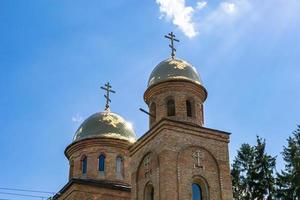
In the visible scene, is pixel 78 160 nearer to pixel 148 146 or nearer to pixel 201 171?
pixel 148 146

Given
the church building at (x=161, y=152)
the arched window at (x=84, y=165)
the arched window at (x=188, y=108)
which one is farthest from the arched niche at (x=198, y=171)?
the arched window at (x=84, y=165)

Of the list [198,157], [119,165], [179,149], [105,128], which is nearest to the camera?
[179,149]

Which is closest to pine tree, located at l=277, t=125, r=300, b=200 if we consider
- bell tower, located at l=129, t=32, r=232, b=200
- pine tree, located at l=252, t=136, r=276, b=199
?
pine tree, located at l=252, t=136, r=276, b=199

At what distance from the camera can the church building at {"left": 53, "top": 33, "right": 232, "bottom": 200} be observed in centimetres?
1722

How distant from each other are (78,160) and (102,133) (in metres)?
1.74

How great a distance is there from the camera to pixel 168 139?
Result: 1738cm

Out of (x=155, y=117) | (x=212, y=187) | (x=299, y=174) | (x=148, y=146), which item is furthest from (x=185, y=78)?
(x=299, y=174)

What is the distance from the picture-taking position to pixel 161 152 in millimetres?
17266

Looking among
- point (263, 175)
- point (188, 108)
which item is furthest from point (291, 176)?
point (188, 108)

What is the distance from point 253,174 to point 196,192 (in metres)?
9.59

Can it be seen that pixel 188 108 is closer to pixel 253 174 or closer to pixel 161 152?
pixel 161 152

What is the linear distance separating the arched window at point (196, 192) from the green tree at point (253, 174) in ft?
28.7

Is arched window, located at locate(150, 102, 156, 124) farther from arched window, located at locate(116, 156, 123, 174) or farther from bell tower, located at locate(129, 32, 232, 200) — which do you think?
arched window, located at locate(116, 156, 123, 174)

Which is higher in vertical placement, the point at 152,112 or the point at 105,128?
the point at 105,128
